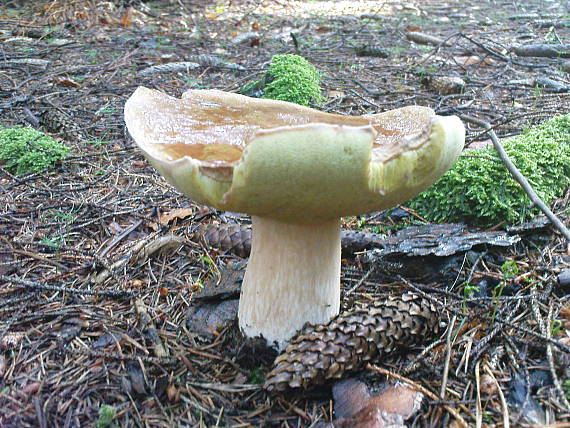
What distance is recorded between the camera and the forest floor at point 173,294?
163 centimetres

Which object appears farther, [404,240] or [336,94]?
[336,94]

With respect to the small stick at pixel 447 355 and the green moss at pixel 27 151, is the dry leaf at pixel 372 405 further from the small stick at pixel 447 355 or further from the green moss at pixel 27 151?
the green moss at pixel 27 151

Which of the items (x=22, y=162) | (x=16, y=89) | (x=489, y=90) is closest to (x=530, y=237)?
(x=489, y=90)

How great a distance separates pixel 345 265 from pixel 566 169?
4.99 feet

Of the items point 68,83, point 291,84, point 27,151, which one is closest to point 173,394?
point 27,151

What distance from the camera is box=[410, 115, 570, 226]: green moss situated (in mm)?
2547

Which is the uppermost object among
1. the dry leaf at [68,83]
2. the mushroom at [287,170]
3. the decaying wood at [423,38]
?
the mushroom at [287,170]

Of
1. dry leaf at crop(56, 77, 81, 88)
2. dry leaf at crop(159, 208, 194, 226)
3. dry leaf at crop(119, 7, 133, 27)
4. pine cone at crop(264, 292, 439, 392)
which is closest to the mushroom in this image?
pine cone at crop(264, 292, 439, 392)

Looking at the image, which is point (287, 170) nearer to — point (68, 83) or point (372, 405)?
point (372, 405)

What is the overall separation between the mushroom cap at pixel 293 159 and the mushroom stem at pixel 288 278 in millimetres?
138

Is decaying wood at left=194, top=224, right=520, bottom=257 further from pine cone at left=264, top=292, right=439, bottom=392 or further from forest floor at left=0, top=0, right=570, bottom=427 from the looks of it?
pine cone at left=264, top=292, right=439, bottom=392

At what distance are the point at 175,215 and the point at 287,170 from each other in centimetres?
171

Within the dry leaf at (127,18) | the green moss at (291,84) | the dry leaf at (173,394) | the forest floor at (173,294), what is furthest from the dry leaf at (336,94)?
the dry leaf at (127,18)

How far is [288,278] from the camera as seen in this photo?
179cm
